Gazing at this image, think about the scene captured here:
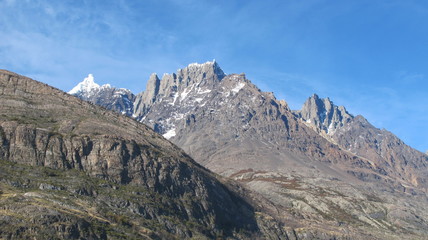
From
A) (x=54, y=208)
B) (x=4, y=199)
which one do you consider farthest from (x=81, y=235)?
(x=4, y=199)

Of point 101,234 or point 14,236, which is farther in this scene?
point 101,234

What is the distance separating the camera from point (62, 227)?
18412 centimetres

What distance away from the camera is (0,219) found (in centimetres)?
17362

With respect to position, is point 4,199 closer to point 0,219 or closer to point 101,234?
point 0,219

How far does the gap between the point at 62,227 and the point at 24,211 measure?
15678mm

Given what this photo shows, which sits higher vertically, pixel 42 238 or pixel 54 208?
pixel 54 208

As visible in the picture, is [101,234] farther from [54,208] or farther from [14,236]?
[14,236]

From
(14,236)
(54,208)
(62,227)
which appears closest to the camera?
(14,236)

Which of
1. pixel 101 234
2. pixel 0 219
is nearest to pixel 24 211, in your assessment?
pixel 0 219

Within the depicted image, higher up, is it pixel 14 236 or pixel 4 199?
pixel 4 199

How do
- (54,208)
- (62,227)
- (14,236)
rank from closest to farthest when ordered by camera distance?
(14,236)
(62,227)
(54,208)

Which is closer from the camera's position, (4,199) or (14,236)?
(14,236)

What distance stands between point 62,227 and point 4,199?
28.1 meters

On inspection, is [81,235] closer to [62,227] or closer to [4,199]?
[62,227]
